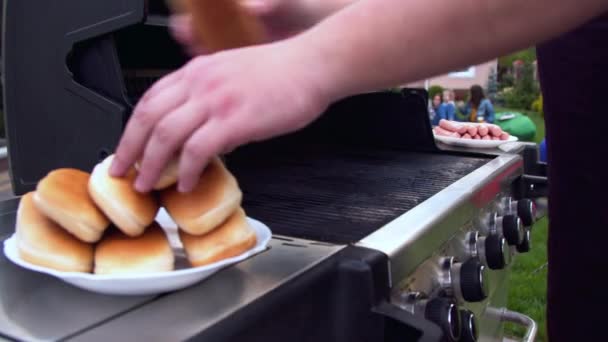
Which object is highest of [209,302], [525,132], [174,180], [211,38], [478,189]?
[211,38]

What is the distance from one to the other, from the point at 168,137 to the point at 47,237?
0.20m

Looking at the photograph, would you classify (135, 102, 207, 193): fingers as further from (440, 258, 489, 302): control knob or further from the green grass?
the green grass

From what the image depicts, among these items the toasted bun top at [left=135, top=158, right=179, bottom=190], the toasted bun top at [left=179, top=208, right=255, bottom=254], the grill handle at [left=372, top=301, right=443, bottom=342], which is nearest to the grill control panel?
the grill handle at [left=372, top=301, right=443, bottom=342]

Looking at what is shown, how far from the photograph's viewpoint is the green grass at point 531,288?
3354 millimetres

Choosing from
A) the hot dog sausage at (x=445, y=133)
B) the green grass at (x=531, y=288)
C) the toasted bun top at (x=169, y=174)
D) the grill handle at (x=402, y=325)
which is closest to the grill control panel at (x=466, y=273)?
the grill handle at (x=402, y=325)

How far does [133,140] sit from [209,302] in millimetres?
220

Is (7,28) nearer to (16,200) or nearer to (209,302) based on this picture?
(16,200)

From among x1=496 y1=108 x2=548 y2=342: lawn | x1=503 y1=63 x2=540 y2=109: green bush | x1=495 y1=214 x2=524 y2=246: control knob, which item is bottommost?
x1=503 y1=63 x2=540 y2=109: green bush

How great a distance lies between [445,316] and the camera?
2.95 feet

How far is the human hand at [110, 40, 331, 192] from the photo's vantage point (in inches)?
25.2

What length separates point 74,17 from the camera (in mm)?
1153

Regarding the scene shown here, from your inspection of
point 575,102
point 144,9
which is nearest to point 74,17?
point 144,9

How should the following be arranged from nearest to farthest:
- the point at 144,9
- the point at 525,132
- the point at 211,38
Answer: the point at 211,38 → the point at 144,9 → the point at 525,132

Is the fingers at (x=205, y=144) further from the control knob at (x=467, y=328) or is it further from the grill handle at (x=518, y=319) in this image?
the grill handle at (x=518, y=319)
